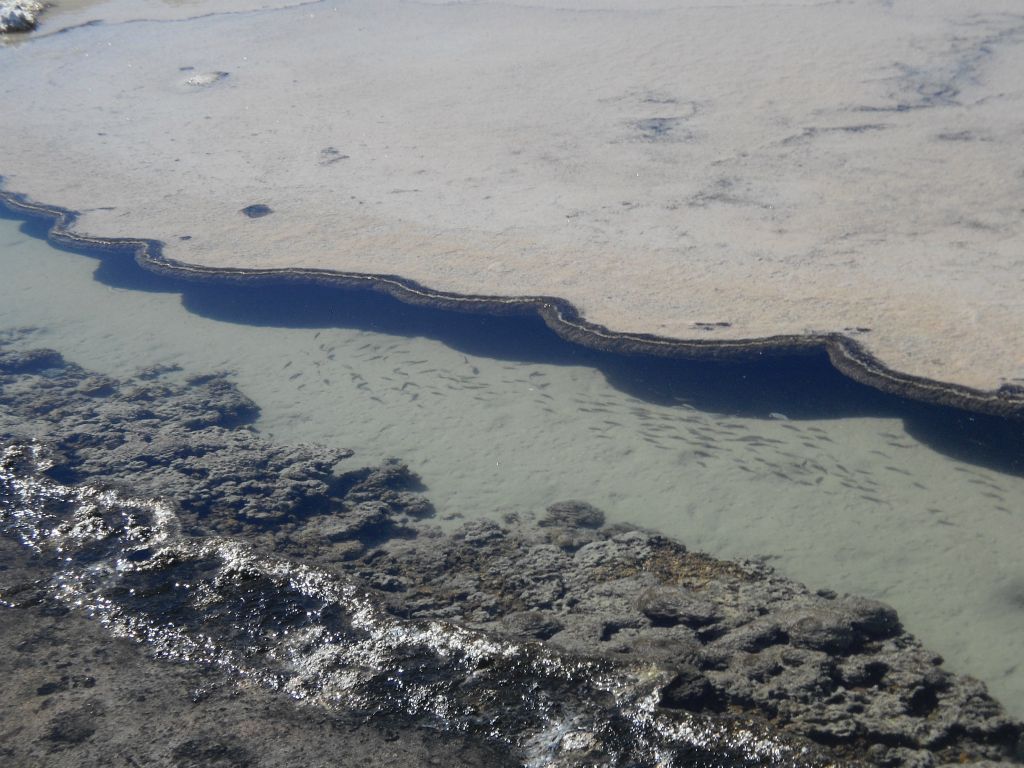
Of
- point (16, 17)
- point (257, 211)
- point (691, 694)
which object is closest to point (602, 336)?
point (691, 694)

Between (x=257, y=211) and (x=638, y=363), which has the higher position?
(x=257, y=211)

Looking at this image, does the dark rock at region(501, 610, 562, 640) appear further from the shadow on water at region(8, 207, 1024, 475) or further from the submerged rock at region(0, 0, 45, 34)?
the submerged rock at region(0, 0, 45, 34)

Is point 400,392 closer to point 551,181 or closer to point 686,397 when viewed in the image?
point 686,397

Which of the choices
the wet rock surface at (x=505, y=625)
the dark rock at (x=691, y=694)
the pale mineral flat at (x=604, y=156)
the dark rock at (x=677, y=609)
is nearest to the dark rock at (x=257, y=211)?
the pale mineral flat at (x=604, y=156)

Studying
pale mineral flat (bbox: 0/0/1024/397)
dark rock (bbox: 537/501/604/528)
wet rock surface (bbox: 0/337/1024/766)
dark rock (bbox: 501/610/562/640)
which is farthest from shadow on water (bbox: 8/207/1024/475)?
dark rock (bbox: 501/610/562/640)

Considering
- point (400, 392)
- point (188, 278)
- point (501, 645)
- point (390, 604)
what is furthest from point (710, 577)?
point (188, 278)

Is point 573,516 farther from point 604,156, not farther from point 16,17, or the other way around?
point 16,17
